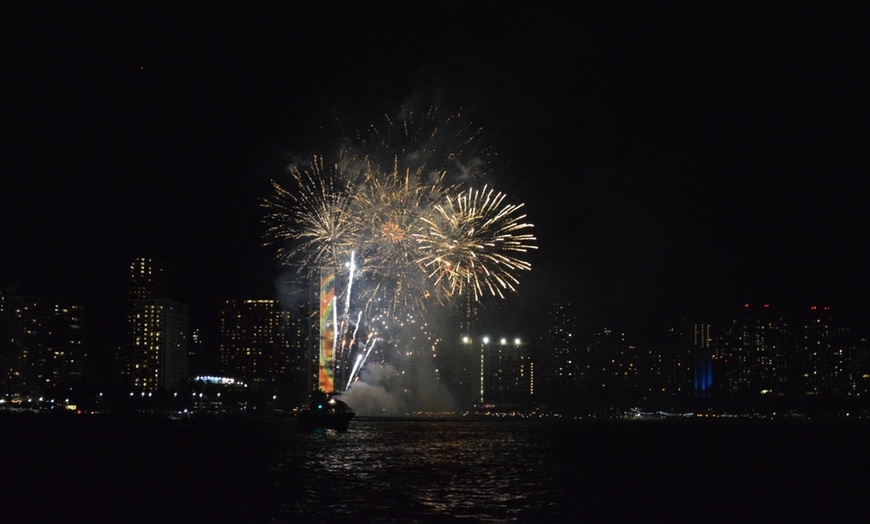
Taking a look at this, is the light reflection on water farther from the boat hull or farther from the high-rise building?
the high-rise building

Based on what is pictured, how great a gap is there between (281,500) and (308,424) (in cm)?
6531

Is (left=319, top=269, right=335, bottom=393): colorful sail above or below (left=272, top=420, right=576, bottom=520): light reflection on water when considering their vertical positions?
above

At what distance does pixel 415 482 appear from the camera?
51.7 m

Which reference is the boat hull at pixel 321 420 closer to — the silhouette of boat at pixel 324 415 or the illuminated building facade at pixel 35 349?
the silhouette of boat at pixel 324 415

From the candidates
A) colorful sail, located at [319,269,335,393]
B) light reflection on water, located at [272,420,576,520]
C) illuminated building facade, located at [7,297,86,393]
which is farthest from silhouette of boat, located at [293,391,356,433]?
illuminated building facade, located at [7,297,86,393]

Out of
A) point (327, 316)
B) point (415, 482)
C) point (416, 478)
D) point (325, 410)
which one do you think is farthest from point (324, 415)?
point (415, 482)

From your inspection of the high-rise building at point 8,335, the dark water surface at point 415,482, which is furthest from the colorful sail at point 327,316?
the high-rise building at point 8,335

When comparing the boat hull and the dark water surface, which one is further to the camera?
the boat hull

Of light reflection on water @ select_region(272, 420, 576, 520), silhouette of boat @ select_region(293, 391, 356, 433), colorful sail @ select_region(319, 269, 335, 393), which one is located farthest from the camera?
silhouette of boat @ select_region(293, 391, 356, 433)

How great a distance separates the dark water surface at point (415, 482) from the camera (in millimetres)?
40000

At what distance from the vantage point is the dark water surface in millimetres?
40000

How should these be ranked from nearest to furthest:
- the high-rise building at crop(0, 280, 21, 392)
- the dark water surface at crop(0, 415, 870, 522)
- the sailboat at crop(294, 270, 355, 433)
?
the dark water surface at crop(0, 415, 870, 522) → the sailboat at crop(294, 270, 355, 433) → the high-rise building at crop(0, 280, 21, 392)

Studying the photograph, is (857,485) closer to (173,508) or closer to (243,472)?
(243,472)

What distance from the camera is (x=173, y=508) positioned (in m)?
40.3
